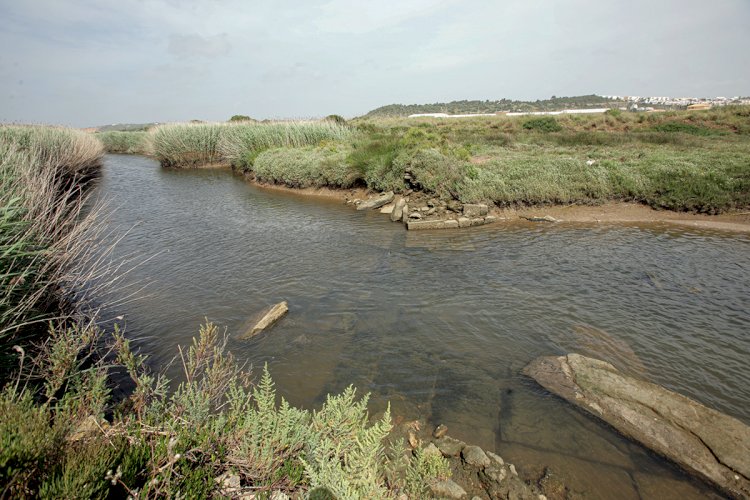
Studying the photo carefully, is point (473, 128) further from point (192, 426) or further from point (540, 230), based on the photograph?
point (192, 426)

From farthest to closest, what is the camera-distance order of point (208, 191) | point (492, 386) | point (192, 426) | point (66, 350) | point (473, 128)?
point (473, 128)
point (208, 191)
point (492, 386)
point (66, 350)
point (192, 426)

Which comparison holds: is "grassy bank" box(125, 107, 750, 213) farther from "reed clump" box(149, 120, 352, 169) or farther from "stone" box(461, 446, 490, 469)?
"stone" box(461, 446, 490, 469)

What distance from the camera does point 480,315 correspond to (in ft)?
25.2

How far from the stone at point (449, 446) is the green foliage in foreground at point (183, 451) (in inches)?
18.1

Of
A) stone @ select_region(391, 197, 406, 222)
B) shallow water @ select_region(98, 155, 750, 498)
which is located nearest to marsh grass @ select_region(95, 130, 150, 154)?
shallow water @ select_region(98, 155, 750, 498)

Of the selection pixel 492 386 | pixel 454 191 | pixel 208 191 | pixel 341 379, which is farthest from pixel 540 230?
pixel 208 191

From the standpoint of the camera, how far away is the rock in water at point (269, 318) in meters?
7.08

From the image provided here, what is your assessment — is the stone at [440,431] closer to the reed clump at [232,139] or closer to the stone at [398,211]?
the stone at [398,211]

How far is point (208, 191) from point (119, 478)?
2192cm

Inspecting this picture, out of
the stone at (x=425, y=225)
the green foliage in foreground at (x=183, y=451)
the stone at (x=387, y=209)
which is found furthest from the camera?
the stone at (x=387, y=209)

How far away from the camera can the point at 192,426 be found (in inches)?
132

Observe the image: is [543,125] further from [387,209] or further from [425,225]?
[425,225]

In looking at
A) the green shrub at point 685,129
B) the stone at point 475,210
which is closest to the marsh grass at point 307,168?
the stone at point 475,210

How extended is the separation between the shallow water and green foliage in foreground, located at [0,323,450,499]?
1.79 meters
